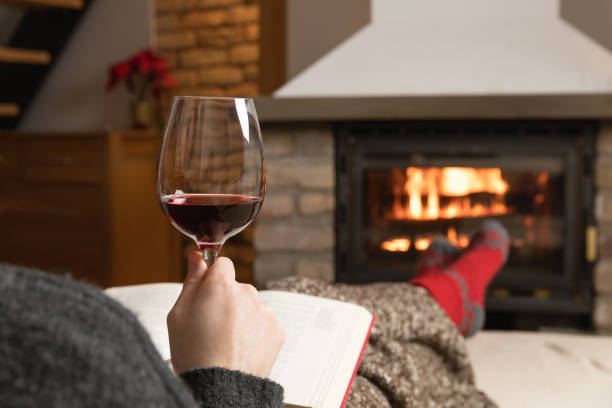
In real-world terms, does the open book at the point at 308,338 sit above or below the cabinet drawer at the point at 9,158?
below

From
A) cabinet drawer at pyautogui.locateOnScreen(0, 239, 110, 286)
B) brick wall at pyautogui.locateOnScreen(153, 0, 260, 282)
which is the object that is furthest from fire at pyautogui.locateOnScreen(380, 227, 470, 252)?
cabinet drawer at pyautogui.locateOnScreen(0, 239, 110, 286)

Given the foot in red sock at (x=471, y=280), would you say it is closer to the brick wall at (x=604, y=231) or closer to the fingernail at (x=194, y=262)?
the brick wall at (x=604, y=231)

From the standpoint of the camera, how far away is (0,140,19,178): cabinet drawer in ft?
9.66

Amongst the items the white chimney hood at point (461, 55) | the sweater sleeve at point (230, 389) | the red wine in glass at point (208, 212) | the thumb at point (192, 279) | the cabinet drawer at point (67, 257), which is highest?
the white chimney hood at point (461, 55)

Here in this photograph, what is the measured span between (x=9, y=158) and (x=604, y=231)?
2447 mm

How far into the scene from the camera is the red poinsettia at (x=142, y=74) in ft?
9.66

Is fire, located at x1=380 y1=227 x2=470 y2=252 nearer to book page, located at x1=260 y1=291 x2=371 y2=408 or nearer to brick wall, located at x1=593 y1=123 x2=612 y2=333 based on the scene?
brick wall, located at x1=593 y1=123 x2=612 y2=333

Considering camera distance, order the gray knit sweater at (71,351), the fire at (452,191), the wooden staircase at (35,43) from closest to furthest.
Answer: the gray knit sweater at (71,351)
the fire at (452,191)
the wooden staircase at (35,43)

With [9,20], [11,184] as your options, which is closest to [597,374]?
[11,184]

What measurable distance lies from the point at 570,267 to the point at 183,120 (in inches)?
68.8

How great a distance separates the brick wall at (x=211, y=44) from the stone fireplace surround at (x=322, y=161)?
3.21 feet

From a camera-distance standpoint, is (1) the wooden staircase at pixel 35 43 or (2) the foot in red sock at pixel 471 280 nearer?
(2) the foot in red sock at pixel 471 280

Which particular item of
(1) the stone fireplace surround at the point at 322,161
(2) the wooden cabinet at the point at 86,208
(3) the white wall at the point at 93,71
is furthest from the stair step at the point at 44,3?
(1) the stone fireplace surround at the point at 322,161

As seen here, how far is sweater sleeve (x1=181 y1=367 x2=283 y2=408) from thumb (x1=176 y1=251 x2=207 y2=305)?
6 cm
